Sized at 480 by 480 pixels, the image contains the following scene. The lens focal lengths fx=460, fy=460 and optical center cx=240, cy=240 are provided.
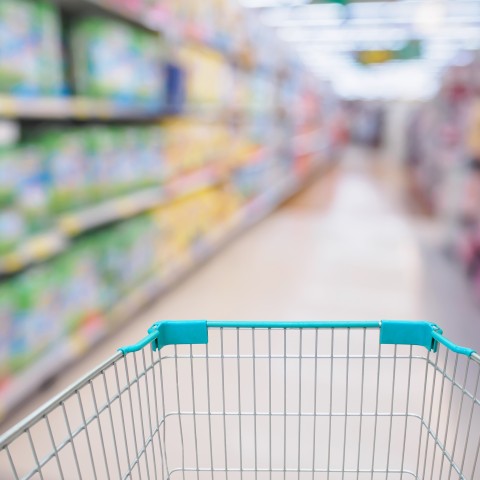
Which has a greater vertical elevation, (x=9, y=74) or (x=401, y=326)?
(x=9, y=74)

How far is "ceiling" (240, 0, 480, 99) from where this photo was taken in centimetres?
584

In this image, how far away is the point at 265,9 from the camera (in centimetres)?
639

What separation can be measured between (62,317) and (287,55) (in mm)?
6144

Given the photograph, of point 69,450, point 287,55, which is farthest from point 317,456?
point 287,55

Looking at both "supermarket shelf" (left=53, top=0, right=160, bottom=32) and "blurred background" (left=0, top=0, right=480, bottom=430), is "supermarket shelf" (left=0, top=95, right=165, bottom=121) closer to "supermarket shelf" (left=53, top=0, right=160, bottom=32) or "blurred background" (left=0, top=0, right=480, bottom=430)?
"blurred background" (left=0, top=0, right=480, bottom=430)

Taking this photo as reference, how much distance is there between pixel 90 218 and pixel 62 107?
1.90ft

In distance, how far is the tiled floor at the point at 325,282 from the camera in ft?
9.86

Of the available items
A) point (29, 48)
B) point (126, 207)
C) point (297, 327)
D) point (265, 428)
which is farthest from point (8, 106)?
point (265, 428)

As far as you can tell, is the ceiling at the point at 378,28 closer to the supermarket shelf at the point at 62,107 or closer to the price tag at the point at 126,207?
the supermarket shelf at the point at 62,107

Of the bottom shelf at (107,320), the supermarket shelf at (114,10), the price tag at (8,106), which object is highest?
the supermarket shelf at (114,10)

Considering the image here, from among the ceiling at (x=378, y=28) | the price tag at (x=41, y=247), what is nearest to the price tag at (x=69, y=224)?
the price tag at (x=41, y=247)

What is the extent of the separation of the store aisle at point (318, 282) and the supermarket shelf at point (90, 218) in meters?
0.67

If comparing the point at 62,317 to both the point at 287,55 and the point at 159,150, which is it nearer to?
the point at 159,150

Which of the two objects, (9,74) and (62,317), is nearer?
(9,74)
